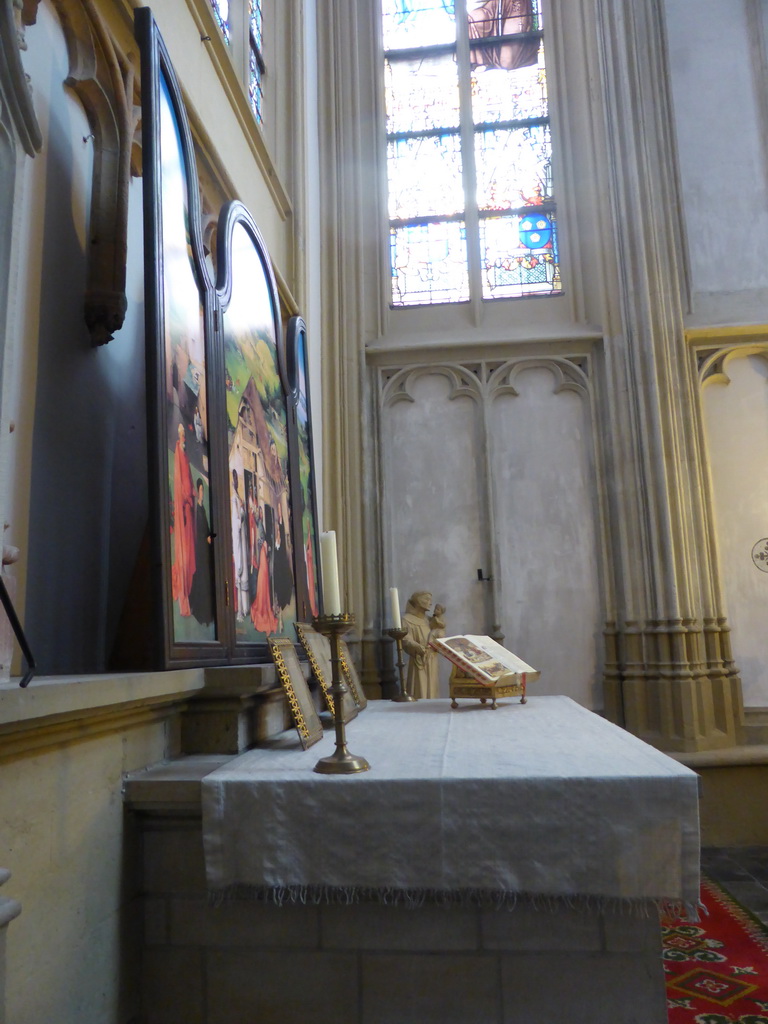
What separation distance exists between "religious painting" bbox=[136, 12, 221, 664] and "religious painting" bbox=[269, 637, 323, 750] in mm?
234

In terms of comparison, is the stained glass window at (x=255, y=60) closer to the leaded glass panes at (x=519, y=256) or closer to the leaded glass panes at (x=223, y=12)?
the leaded glass panes at (x=223, y=12)

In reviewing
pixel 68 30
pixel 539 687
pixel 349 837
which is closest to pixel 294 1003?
pixel 349 837

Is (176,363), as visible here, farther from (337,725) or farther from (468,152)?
(468,152)

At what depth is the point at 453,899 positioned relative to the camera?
6.63ft

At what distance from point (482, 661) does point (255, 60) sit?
5.05 meters

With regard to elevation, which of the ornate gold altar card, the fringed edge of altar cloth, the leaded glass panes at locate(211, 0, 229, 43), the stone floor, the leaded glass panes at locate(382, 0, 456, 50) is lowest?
the stone floor

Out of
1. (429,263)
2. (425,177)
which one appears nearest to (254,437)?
(429,263)

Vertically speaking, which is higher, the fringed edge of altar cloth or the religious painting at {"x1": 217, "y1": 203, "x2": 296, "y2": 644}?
the religious painting at {"x1": 217, "y1": 203, "x2": 296, "y2": 644}

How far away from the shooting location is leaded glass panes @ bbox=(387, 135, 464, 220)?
26.0ft

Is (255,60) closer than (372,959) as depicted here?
No

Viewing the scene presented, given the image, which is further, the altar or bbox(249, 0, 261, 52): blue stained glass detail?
bbox(249, 0, 261, 52): blue stained glass detail

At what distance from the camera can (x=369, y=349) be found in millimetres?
7379

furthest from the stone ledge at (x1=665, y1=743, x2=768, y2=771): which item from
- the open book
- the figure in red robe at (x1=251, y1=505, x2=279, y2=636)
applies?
the figure in red robe at (x1=251, y1=505, x2=279, y2=636)

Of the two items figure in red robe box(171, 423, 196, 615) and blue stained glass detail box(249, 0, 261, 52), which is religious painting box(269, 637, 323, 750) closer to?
figure in red robe box(171, 423, 196, 615)
